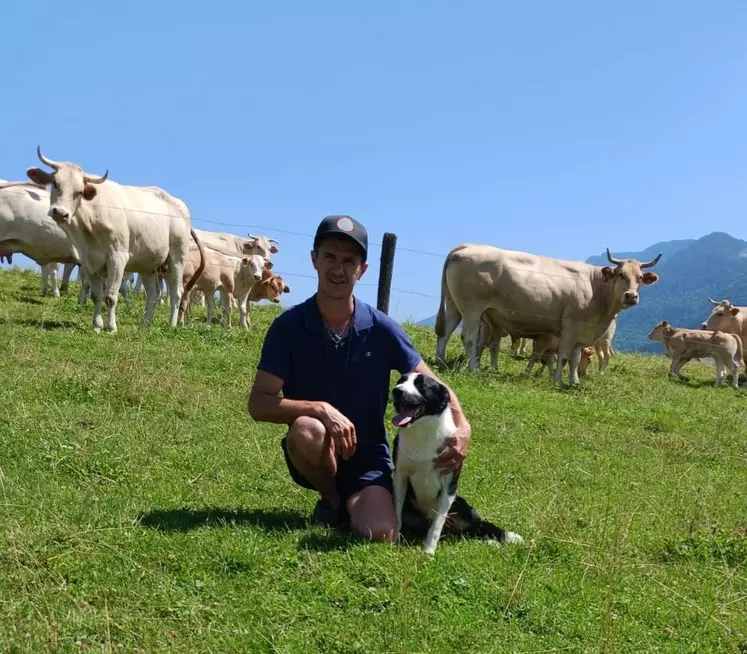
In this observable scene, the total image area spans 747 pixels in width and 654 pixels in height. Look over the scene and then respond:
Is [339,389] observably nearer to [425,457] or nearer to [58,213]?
[425,457]

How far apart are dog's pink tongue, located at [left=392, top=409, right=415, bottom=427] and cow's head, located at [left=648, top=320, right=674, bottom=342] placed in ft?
62.5

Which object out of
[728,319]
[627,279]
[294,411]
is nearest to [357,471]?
[294,411]

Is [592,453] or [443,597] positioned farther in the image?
[592,453]

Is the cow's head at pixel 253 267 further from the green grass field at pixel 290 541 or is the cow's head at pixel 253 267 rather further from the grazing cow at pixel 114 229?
the green grass field at pixel 290 541

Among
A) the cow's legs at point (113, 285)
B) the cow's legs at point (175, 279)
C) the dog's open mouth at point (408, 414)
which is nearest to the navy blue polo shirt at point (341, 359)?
the dog's open mouth at point (408, 414)

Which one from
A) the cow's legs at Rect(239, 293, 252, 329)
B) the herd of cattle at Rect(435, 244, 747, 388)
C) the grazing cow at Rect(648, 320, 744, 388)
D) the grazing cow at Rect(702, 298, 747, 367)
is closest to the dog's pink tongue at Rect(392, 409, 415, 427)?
the herd of cattle at Rect(435, 244, 747, 388)

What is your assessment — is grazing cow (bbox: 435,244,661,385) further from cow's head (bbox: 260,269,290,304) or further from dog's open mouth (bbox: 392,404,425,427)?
dog's open mouth (bbox: 392,404,425,427)

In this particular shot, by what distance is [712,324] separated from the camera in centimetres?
2450

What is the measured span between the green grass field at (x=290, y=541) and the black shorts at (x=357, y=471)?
12.2 inches

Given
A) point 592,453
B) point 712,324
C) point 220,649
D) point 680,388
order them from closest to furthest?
point 220,649
point 592,453
point 680,388
point 712,324

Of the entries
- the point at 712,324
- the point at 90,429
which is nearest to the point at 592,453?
the point at 90,429

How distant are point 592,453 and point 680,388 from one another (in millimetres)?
8365

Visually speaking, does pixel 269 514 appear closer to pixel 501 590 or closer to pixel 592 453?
pixel 501 590

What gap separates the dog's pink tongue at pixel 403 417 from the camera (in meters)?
4.70
